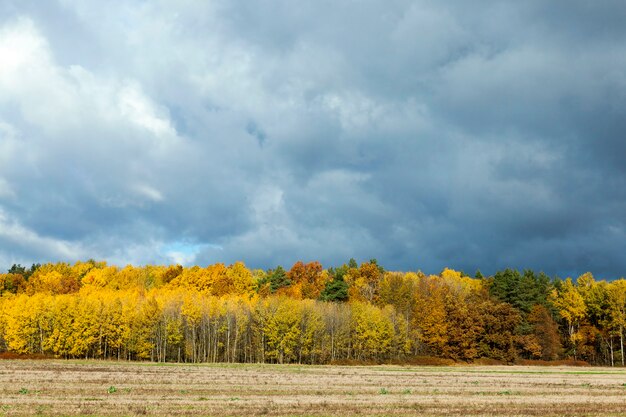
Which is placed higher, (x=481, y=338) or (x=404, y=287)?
(x=404, y=287)

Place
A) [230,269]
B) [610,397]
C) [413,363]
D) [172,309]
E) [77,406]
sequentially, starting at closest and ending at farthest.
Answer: [77,406] < [610,397] < [413,363] < [172,309] < [230,269]

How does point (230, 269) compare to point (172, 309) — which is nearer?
point (172, 309)

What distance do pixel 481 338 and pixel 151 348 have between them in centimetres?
7448

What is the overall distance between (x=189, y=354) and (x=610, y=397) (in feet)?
313

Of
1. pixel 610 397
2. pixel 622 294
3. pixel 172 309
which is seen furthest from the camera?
pixel 622 294

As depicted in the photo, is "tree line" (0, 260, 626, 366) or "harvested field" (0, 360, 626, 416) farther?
"tree line" (0, 260, 626, 366)

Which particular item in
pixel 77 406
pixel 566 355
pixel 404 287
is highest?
pixel 404 287

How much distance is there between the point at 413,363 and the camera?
113938 millimetres

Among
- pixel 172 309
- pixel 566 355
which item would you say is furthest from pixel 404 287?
pixel 172 309

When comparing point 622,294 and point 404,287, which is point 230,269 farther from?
point 622,294

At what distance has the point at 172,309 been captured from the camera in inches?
4801

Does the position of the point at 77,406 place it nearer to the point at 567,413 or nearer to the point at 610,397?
the point at 567,413

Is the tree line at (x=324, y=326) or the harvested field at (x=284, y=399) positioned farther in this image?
the tree line at (x=324, y=326)

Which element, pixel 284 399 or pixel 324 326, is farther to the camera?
pixel 324 326
